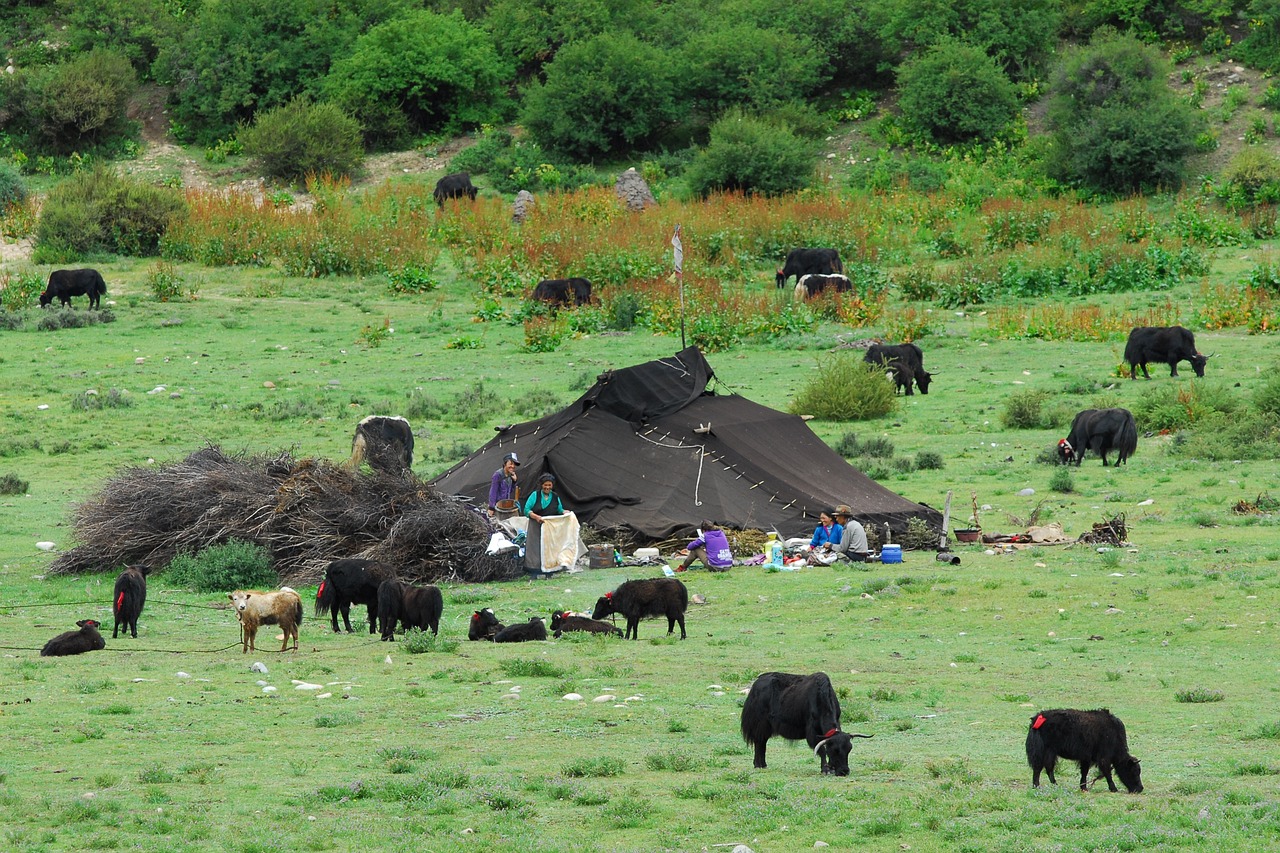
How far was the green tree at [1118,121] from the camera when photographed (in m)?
44.0

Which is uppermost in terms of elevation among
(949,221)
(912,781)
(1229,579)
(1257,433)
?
(949,221)

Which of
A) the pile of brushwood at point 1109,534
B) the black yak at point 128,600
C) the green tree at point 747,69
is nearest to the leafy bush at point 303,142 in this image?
the green tree at point 747,69

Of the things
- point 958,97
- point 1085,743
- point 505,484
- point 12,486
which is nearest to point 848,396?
point 505,484

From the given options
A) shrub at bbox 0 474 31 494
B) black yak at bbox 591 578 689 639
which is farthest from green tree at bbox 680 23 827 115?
black yak at bbox 591 578 689 639

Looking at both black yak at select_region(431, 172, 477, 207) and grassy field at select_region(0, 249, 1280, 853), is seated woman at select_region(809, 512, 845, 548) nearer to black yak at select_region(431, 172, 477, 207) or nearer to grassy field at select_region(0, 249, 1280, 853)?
grassy field at select_region(0, 249, 1280, 853)

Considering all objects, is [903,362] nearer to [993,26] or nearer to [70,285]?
[70,285]

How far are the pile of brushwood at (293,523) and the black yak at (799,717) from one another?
8043 millimetres

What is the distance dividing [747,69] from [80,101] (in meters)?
22.7

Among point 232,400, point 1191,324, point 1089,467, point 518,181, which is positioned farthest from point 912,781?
point 518,181

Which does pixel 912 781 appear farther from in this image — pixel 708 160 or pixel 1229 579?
pixel 708 160

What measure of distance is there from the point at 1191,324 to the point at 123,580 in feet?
79.5

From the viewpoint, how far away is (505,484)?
18156mm

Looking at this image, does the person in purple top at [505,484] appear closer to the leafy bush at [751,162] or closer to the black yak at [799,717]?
the black yak at [799,717]

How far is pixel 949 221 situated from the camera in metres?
42.7
